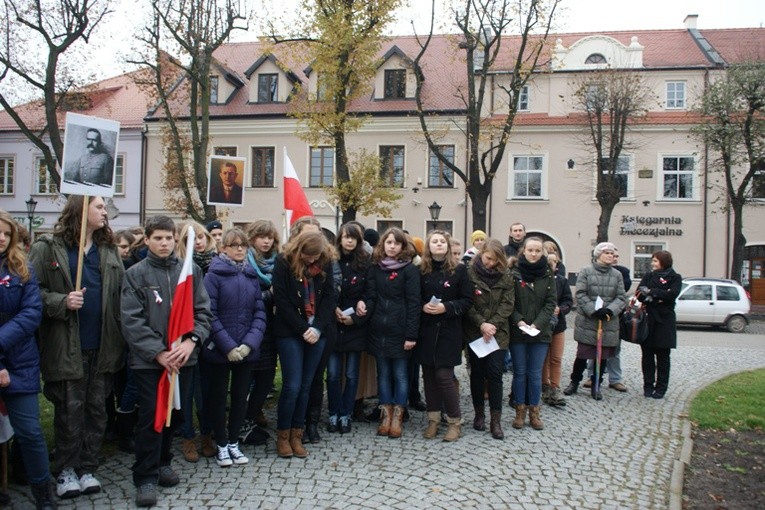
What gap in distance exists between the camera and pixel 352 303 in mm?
6172

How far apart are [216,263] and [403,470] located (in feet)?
7.41

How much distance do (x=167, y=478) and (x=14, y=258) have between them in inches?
73.3

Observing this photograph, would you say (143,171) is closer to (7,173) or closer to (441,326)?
(7,173)

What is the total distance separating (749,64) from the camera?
896 inches

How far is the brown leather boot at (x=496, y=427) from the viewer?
602 cm

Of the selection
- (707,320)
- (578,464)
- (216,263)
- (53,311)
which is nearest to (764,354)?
(707,320)

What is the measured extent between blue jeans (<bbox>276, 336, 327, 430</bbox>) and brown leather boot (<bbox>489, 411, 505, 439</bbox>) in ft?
6.14

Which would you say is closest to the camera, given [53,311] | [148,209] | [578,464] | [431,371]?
[53,311]

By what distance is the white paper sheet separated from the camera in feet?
20.2

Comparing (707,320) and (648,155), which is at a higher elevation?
(648,155)

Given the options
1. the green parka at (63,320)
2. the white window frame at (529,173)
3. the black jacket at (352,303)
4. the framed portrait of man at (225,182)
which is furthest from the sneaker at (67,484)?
the white window frame at (529,173)

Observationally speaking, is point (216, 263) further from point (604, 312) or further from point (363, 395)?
point (604, 312)

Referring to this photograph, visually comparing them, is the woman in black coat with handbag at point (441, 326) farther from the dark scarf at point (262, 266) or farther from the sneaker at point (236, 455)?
the sneaker at point (236, 455)

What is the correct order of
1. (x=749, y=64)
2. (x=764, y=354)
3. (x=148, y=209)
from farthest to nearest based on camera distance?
1. (x=148, y=209)
2. (x=749, y=64)
3. (x=764, y=354)
